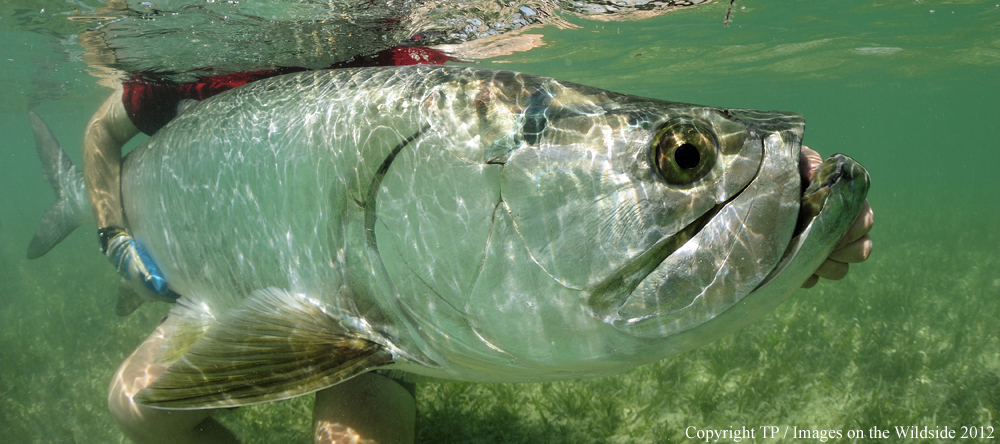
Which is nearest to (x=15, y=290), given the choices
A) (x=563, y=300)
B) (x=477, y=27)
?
(x=477, y=27)

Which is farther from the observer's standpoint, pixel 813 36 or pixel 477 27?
pixel 813 36

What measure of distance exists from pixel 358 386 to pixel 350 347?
1.38 m

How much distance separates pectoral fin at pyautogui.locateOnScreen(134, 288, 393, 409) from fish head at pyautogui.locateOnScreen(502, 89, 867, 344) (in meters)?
0.79

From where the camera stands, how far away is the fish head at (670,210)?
122 centimetres

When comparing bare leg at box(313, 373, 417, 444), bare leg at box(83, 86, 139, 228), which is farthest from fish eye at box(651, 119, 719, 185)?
bare leg at box(83, 86, 139, 228)

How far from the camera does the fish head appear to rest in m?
1.22

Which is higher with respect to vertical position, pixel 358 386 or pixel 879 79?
pixel 358 386

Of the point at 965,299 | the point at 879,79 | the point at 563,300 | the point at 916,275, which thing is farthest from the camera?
the point at 879,79

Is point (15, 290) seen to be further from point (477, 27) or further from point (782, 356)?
point (782, 356)

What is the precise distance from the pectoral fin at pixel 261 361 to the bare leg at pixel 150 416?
149 cm

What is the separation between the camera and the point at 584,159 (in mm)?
1415

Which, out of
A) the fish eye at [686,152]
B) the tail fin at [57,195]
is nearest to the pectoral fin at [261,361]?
the fish eye at [686,152]

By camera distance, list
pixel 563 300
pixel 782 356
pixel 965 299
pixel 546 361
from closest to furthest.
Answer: pixel 563 300
pixel 546 361
pixel 782 356
pixel 965 299

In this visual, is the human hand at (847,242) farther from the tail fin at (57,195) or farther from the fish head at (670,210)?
the tail fin at (57,195)
